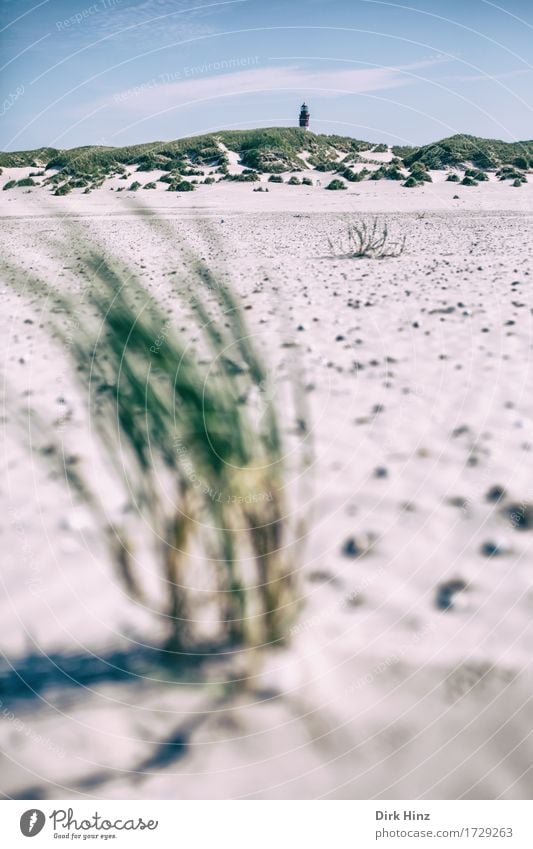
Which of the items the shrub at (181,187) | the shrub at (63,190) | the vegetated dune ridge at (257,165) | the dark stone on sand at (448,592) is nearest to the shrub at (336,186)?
the vegetated dune ridge at (257,165)

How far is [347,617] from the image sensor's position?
281cm

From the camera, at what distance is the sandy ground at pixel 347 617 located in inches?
85.9

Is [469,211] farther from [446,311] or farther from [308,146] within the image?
[308,146]

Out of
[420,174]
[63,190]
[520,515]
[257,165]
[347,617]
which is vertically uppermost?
[257,165]

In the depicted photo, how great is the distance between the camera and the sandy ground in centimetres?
218

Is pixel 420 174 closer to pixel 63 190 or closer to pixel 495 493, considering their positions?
pixel 63 190

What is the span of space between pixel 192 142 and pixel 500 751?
53.7 m

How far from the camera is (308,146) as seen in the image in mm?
48125

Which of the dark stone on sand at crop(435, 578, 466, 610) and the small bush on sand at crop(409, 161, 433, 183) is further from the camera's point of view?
the small bush on sand at crop(409, 161, 433, 183)

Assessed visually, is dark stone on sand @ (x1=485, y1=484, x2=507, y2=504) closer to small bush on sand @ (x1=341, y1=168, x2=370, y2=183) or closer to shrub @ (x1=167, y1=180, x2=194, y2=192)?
shrub @ (x1=167, y1=180, x2=194, y2=192)

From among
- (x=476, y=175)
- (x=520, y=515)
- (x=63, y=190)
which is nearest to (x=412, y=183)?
(x=476, y=175)

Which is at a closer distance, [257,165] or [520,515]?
[520,515]

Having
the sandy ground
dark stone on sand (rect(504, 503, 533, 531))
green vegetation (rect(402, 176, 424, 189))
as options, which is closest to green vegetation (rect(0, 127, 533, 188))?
green vegetation (rect(402, 176, 424, 189))
